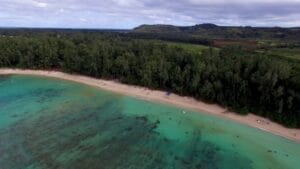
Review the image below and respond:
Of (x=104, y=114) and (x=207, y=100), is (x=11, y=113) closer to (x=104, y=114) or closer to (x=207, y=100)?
(x=104, y=114)

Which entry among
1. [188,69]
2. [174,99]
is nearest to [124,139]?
[174,99]

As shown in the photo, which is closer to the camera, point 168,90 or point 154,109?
point 154,109

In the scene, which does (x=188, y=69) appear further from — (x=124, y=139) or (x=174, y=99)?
(x=124, y=139)

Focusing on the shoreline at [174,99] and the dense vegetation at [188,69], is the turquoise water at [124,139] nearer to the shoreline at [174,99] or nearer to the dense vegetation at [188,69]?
the shoreline at [174,99]

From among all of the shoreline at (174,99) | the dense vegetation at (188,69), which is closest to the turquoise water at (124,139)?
the shoreline at (174,99)

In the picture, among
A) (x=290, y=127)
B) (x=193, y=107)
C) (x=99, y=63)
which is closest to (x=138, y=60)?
(x=99, y=63)
